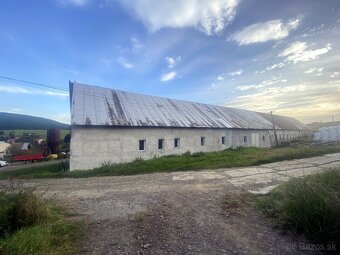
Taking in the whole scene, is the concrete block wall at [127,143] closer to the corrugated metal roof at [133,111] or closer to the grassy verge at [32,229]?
the corrugated metal roof at [133,111]

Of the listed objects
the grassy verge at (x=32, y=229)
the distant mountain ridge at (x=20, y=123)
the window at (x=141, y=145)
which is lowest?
the grassy verge at (x=32, y=229)

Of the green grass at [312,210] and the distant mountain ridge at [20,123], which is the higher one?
the distant mountain ridge at [20,123]

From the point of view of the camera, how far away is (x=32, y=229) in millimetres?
3770

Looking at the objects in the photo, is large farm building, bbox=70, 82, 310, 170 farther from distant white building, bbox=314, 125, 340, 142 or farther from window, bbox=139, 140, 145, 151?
distant white building, bbox=314, 125, 340, 142

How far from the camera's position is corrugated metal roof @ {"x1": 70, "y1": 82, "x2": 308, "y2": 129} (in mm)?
14938

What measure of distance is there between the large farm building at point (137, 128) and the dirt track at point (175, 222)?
661cm

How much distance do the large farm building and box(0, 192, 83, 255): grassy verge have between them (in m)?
9.49

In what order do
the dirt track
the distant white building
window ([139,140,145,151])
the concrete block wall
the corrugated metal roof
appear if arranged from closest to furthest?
the dirt track → the concrete block wall → the corrugated metal roof → window ([139,140,145,151]) → the distant white building

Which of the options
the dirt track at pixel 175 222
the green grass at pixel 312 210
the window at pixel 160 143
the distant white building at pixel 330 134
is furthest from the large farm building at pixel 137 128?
the distant white building at pixel 330 134

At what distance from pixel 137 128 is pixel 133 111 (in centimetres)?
217

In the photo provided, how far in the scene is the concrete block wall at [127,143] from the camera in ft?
44.9

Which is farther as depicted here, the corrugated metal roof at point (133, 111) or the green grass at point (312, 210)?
the corrugated metal roof at point (133, 111)

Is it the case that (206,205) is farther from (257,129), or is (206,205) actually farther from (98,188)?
(257,129)

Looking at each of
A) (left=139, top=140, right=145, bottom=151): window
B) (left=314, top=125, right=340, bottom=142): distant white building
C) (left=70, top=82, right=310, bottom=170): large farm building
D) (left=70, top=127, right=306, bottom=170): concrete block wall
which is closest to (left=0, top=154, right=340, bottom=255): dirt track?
(left=70, top=127, right=306, bottom=170): concrete block wall
